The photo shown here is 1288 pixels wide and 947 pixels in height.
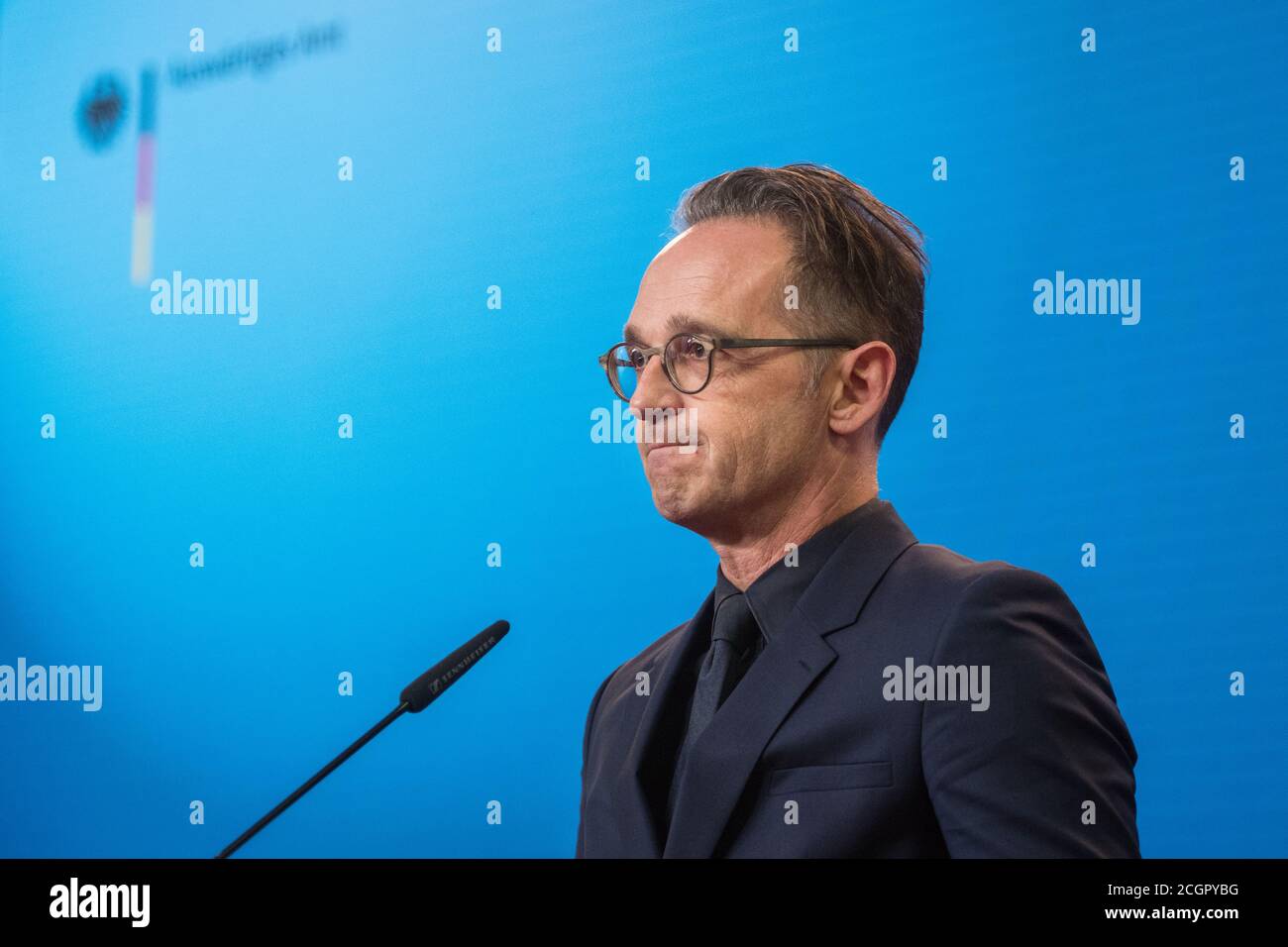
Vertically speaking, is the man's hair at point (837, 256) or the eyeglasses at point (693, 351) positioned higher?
the man's hair at point (837, 256)

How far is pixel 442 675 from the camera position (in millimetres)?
1257

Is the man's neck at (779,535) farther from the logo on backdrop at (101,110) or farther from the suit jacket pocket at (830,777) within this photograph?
the logo on backdrop at (101,110)

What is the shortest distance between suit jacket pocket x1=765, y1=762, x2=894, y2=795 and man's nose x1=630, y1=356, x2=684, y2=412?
43 cm

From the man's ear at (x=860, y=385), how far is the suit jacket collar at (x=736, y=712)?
10cm

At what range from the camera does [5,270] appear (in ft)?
8.94

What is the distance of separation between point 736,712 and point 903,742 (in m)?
0.18

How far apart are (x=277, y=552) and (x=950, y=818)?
1814mm

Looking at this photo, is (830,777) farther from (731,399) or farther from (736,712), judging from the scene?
(731,399)
